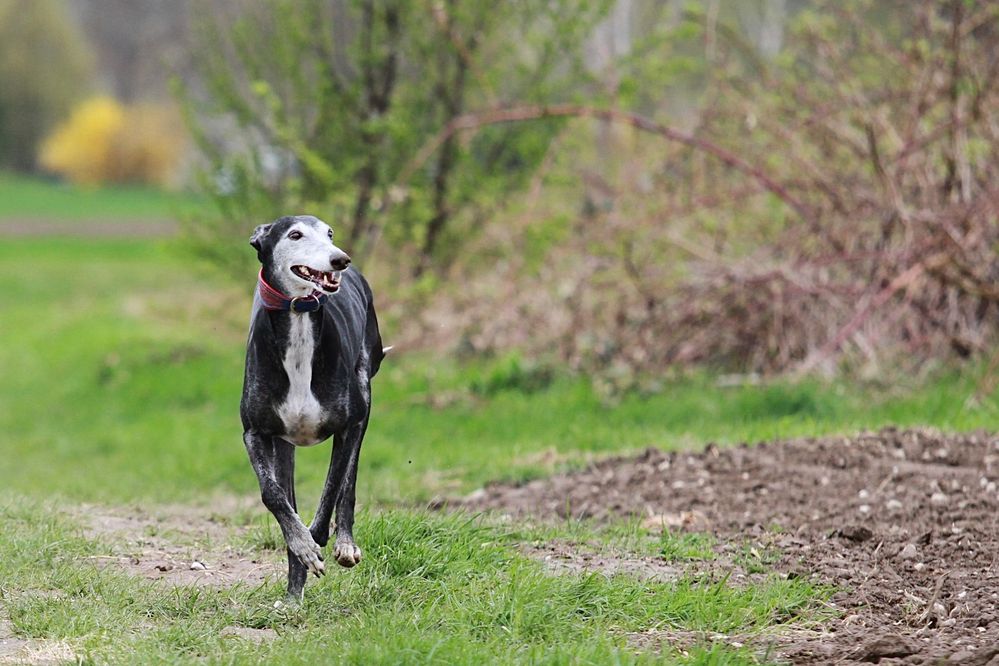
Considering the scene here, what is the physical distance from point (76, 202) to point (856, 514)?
163ft

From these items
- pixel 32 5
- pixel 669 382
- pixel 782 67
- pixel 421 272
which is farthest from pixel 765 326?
pixel 32 5

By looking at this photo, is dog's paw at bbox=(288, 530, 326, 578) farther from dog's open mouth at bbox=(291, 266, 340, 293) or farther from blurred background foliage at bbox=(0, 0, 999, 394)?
blurred background foliage at bbox=(0, 0, 999, 394)

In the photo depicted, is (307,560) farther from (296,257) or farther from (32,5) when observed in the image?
(32,5)

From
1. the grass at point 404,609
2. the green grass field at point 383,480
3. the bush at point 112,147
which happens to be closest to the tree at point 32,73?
the bush at point 112,147

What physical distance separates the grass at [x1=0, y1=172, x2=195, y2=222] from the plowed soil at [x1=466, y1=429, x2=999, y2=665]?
32.8m

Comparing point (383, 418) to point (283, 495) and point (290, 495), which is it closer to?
point (290, 495)

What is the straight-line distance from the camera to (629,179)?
40.5 ft

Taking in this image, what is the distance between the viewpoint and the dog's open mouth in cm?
454

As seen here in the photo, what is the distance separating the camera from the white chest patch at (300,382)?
4758 millimetres

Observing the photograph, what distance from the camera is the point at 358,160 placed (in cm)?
1323

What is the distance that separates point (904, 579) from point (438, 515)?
6.87ft

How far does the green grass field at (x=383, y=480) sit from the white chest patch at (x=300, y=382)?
742 millimetres

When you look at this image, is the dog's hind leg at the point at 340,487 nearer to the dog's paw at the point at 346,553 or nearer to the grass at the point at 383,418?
the dog's paw at the point at 346,553

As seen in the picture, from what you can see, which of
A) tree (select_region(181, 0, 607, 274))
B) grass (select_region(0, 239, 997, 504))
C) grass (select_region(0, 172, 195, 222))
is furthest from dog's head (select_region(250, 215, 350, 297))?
grass (select_region(0, 172, 195, 222))
